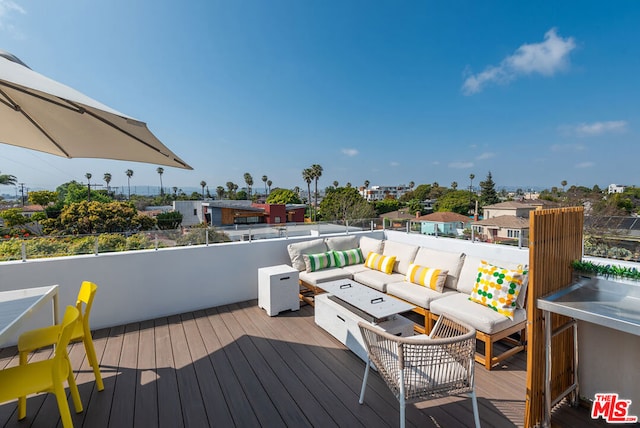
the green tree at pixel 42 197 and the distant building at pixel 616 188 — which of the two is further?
the distant building at pixel 616 188

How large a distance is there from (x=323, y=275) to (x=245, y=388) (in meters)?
2.10

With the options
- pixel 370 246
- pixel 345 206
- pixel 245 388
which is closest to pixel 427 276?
pixel 370 246

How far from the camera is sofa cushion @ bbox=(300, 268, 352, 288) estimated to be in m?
4.16

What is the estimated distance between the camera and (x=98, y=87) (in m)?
6.88

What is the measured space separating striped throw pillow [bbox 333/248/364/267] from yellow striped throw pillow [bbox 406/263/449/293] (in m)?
1.12

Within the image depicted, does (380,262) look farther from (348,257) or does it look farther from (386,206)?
(386,206)

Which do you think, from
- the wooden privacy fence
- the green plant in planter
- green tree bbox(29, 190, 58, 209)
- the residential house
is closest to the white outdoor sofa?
the wooden privacy fence

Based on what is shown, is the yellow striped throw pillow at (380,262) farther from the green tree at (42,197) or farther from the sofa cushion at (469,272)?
the green tree at (42,197)

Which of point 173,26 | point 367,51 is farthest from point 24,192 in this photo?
point 367,51

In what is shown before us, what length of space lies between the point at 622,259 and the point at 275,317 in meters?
4.24

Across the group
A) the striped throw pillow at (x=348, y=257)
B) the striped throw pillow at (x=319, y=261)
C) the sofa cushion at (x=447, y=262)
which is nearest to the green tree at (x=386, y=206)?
the striped throw pillow at (x=348, y=257)

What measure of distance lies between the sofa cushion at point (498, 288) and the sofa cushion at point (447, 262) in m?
0.48

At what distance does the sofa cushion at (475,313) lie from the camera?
8.64 ft

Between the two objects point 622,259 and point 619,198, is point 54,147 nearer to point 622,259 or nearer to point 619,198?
point 622,259
